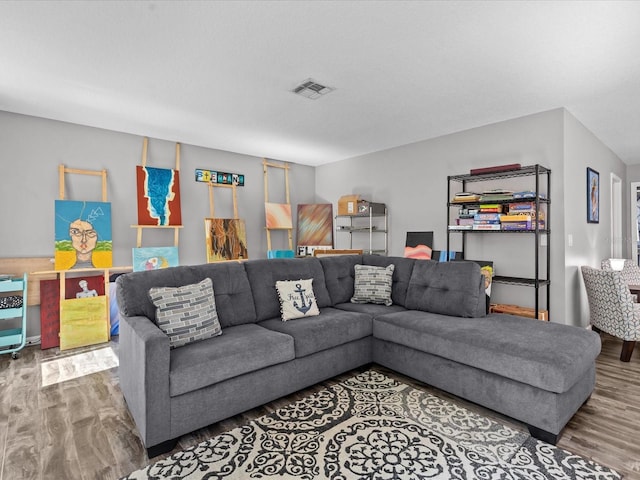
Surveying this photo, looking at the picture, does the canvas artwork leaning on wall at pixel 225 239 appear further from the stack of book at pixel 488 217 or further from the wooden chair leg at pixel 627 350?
the wooden chair leg at pixel 627 350

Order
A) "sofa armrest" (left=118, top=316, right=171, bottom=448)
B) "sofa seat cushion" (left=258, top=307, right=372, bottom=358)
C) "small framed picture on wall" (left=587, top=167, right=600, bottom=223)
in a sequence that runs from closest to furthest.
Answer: "sofa armrest" (left=118, top=316, right=171, bottom=448)
"sofa seat cushion" (left=258, top=307, right=372, bottom=358)
"small framed picture on wall" (left=587, top=167, right=600, bottom=223)

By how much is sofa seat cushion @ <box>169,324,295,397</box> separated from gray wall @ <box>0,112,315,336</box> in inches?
112

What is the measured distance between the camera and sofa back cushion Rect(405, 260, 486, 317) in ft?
9.70

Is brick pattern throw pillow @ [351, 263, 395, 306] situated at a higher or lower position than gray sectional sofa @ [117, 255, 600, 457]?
higher

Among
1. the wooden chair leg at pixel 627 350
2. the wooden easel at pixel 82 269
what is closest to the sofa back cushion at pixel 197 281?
the wooden easel at pixel 82 269

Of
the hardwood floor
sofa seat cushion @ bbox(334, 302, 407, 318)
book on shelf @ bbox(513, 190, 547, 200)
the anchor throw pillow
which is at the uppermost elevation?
book on shelf @ bbox(513, 190, 547, 200)

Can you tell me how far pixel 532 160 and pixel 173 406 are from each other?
161 inches

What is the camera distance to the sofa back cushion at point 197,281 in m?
2.41

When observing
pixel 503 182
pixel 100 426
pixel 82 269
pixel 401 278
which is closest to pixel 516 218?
pixel 503 182

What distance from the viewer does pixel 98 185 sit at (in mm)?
4332

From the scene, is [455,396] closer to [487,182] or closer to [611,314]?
[611,314]

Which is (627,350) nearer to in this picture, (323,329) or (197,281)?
(323,329)

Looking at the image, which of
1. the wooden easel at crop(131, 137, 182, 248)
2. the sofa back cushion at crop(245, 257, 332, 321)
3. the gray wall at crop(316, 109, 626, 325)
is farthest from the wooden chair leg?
the wooden easel at crop(131, 137, 182, 248)

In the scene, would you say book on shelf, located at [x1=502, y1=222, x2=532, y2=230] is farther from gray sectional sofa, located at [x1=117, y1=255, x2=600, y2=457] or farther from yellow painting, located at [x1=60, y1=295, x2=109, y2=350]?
yellow painting, located at [x1=60, y1=295, x2=109, y2=350]
